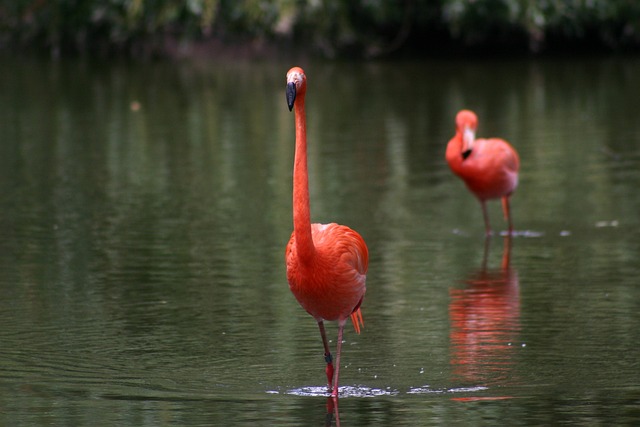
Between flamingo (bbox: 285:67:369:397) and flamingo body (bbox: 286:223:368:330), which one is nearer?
flamingo (bbox: 285:67:369:397)

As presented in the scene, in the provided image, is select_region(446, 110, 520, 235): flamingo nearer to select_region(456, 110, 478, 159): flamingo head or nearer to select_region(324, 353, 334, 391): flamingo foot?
select_region(456, 110, 478, 159): flamingo head

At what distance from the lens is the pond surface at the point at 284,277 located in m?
6.56

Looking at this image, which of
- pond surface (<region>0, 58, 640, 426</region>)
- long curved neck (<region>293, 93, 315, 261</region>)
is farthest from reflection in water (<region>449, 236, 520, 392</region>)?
long curved neck (<region>293, 93, 315, 261</region>)

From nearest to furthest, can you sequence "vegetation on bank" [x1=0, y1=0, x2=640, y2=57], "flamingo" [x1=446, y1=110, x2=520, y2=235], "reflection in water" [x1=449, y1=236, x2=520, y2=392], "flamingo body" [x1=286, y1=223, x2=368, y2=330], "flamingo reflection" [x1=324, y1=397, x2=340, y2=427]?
"flamingo reflection" [x1=324, y1=397, x2=340, y2=427] → "flamingo body" [x1=286, y1=223, x2=368, y2=330] → "reflection in water" [x1=449, y1=236, x2=520, y2=392] → "flamingo" [x1=446, y1=110, x2=520, y2=235] → "vegetation on bank" [x1=0, y1=0, x2=640, y2=57]

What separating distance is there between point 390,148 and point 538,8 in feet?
30.3

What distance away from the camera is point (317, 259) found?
255 inches

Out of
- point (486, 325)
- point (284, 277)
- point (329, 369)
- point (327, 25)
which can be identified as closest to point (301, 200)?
point (329, 369)

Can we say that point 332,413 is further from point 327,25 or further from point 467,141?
point 327,25

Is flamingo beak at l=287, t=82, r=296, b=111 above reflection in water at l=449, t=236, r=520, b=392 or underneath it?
above

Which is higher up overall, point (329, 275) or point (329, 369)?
point (329, 275)

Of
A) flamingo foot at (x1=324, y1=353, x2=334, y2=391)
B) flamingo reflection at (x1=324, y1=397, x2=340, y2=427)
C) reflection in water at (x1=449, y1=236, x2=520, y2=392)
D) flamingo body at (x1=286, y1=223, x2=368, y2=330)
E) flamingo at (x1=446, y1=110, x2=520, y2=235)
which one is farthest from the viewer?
flamingo at (x1=446, y1=110, x2=520, y2=235)

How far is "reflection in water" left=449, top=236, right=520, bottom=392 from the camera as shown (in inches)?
275

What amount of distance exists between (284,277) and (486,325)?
6.18ft

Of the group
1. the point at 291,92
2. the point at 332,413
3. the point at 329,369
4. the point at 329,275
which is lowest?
the point at 332,413
